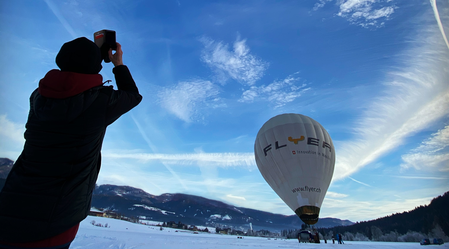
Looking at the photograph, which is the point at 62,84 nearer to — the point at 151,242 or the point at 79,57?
the point at 79,57

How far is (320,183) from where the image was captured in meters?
18.1

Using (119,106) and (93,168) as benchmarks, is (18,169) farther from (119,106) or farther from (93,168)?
(119,106)

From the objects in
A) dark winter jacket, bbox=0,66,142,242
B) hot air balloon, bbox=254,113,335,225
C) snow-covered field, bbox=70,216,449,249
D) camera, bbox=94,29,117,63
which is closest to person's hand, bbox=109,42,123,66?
camera, bbox=94,29,117,63

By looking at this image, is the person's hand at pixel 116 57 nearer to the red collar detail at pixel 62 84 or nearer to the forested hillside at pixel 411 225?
the red collar detail at pixel 62 84

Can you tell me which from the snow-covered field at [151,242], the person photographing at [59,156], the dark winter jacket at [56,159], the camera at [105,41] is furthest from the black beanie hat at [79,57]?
the snow-covered field at [151,242]

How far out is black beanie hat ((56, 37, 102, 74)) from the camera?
5.98ft

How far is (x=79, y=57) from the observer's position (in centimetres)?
183

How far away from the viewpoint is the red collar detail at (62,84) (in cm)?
165

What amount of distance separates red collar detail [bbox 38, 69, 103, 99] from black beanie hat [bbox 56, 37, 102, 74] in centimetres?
11

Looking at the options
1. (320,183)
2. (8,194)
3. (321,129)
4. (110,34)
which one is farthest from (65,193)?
(321,129)

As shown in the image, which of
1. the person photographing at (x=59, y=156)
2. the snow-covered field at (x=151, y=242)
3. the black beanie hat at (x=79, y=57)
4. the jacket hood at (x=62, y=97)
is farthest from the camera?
the snow-covered field at (x=151, y=242)

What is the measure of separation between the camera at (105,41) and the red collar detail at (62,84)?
0.56m

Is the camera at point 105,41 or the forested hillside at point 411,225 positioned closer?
the camera at point 105,41

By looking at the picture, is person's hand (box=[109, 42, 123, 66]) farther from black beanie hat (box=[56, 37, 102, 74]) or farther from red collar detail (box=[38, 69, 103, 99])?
red collar detail (box=[38, 69, 103, 99])
